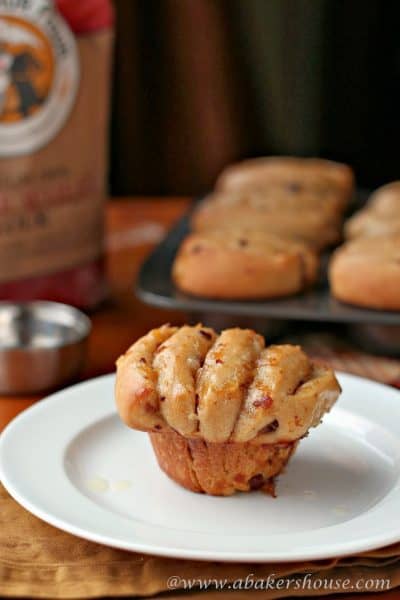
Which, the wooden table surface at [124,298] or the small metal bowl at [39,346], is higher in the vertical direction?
the small metal bowl at [39,346]

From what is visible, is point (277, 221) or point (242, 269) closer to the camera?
point (242, 269)


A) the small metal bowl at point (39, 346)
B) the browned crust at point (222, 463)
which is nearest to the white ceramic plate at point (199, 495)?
the browned crust at point (222, 463)

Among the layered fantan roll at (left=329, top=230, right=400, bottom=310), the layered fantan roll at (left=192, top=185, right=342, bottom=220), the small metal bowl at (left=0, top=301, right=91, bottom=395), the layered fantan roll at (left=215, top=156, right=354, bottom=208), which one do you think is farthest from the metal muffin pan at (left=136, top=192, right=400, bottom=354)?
the layered fantan roll at (left=215, top=156, right=354, bottom=208)

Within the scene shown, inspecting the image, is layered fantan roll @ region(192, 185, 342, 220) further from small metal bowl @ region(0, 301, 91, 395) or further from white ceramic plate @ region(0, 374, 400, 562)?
white ceramic plate @ region(0, 374, 400, 562)

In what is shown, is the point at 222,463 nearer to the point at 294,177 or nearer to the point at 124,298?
the point at 124,298

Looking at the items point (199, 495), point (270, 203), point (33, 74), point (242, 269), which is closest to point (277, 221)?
point (270, 203)

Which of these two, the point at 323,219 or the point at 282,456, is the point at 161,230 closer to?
the point at 323,219

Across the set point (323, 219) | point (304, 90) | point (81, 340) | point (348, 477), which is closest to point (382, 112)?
point (304, 90)

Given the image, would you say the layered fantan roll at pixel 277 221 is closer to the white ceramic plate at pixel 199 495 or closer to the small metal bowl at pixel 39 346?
the small metal bowl at pixel 39 346
